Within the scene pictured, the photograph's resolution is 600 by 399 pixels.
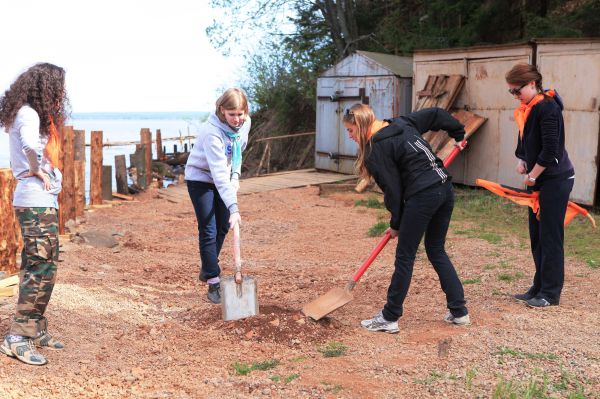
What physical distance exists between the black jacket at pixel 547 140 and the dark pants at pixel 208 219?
2499 mm

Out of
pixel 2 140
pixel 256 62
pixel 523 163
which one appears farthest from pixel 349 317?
pixel 2 140

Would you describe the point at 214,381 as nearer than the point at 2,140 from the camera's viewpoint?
Yes

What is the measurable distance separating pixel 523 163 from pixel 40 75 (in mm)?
3691

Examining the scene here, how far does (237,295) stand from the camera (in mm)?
4945

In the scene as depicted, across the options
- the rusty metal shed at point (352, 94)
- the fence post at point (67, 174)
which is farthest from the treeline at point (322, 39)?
the fence post at point (67, 174)

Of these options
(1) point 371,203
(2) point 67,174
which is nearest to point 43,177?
(2) point 67,174

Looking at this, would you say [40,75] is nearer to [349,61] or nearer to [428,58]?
[428,58]

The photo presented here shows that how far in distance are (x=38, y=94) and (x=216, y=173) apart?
1455 millimetres

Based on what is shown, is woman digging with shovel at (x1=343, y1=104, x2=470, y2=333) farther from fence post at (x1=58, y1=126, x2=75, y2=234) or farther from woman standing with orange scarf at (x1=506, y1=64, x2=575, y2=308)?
fence post at (x1=58, y1=126, x2=75, y2=234)

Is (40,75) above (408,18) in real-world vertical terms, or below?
below

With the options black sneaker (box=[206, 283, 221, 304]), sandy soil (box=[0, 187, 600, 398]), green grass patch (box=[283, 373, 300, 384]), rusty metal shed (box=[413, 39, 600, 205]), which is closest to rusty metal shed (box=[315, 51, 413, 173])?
rusty metal shed (box=[413, 39, 600, 205])

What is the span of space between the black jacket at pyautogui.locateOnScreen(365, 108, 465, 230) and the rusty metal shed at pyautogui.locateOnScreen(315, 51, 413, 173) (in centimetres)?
974

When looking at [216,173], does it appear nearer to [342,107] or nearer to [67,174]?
[67,174]

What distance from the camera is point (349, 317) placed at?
17.1 feet
